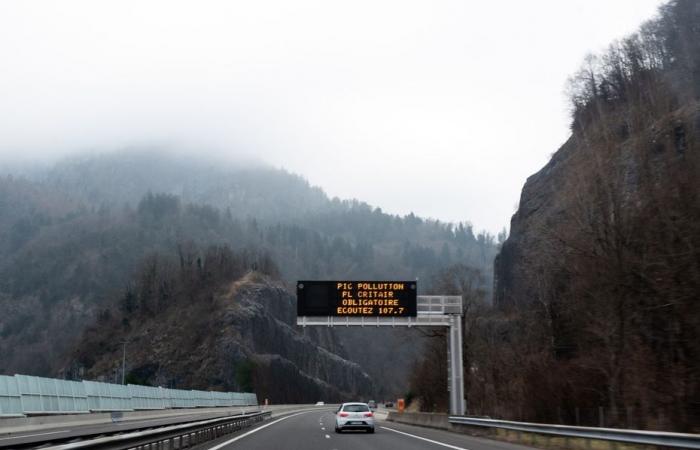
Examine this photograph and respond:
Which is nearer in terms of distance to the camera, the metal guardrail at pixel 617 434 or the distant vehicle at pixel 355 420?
the metal guardrail at pixel 617 434

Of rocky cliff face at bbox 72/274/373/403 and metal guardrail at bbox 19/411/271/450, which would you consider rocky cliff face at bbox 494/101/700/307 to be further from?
rocky cliff face at bbox 72/274/373/403

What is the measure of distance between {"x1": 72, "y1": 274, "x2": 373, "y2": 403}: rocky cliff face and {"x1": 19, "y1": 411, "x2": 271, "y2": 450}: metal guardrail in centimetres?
8444

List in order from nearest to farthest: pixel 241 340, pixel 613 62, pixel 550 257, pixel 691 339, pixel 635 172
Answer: pixel 691 339 → pixel 635 172 → pixel 550 257 → pixel 613 62 → pixel 241 340

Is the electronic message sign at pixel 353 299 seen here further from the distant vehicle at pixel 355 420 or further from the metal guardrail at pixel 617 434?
the metal guardrail at pixel 617 434

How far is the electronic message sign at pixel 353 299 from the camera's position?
39.9m

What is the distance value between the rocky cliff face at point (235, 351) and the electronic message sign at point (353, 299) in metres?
75.3

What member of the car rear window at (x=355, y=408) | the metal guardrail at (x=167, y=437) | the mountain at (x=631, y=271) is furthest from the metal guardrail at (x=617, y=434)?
the metal guardrail at (x=167, y=437)

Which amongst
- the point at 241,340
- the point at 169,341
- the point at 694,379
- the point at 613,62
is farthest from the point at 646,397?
the point at 169,341

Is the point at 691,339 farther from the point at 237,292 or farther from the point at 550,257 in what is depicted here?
the point at 237,292

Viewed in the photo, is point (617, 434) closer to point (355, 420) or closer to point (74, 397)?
point (355, 420)

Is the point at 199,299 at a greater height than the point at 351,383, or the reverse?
the point at 199,299

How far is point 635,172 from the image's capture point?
32156mm

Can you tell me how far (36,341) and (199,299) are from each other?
77.5 metres

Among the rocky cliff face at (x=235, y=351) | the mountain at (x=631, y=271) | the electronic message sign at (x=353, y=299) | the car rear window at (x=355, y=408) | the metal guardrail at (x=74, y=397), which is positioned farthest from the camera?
the rocky cliff face at (x=235, y=351)
